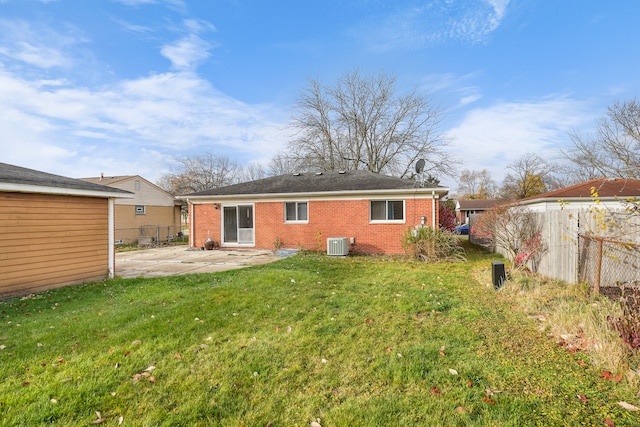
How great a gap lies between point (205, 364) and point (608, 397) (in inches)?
158

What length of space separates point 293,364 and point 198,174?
40.2 m

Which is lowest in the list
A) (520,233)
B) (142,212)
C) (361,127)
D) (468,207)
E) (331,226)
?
(520,233)

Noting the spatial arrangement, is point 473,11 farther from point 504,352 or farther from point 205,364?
point 205,364

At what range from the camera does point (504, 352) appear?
382 centimetres

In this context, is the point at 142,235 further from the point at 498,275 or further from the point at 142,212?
the point at 498,275

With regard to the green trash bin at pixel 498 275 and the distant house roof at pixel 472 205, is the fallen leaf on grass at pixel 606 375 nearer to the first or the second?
the green trash bin at pixel 498 275

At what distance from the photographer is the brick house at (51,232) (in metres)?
6.75

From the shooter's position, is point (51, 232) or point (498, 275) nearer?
point (498, 275)

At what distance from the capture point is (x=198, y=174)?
40.1 meters

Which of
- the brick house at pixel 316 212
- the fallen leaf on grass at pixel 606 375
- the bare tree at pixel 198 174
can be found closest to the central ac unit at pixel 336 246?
the brick house at pixel 316 212

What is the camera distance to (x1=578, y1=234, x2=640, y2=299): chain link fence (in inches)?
243

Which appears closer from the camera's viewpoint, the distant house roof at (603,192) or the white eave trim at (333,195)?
the white eave trim at (333,195)

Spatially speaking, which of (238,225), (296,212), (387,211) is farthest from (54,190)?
(387,211)

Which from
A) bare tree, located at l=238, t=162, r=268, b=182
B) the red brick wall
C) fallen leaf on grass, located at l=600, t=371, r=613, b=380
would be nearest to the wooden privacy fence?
fallen leaf on grass, located at l=600, t=371, r=613, b=380
